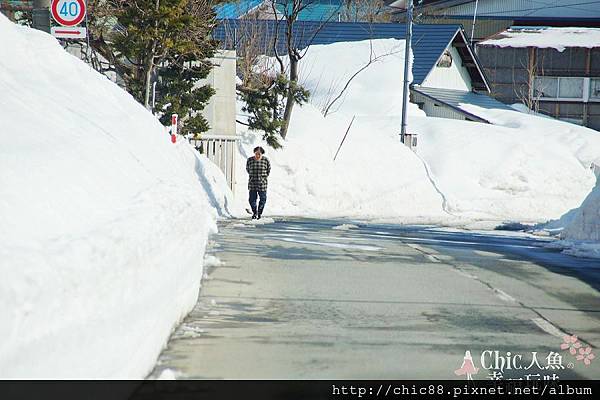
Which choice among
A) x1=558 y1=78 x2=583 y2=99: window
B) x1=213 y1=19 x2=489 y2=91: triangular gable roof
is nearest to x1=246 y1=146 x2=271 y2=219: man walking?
x1=213 y1=19 x2=489 y2=91: triangular gable roof

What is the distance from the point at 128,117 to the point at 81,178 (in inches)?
226

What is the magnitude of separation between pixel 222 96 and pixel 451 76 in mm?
26387

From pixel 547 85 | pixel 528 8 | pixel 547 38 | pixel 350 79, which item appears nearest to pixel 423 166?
pixel 350 79

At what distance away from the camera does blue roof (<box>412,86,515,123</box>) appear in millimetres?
47481

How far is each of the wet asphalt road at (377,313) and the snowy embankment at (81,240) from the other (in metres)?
0.52

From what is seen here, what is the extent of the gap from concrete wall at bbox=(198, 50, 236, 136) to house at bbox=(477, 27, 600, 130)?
30466mm

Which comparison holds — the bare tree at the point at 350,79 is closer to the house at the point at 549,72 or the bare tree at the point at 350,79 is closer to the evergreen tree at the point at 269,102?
the evergreen tree at the point at 269,102

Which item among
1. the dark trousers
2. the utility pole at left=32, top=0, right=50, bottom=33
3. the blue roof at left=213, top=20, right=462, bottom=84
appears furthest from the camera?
the blue roof at left=213, top=20, right=462, bottom=84

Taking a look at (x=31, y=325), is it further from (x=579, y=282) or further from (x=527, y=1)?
(x=527, y=1)

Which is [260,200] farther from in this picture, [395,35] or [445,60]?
[445,60]

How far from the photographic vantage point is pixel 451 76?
52.2m

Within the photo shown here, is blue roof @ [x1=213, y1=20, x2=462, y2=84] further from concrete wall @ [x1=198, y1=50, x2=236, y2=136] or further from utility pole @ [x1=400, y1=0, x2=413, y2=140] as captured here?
concrete wall @ [x1=198, y1=50, x2=236, y2=136]

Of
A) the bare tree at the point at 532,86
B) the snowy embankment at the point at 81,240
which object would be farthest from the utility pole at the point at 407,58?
the snowy embankment at the point at 81,240

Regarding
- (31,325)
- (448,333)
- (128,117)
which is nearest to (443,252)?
(128,117)
